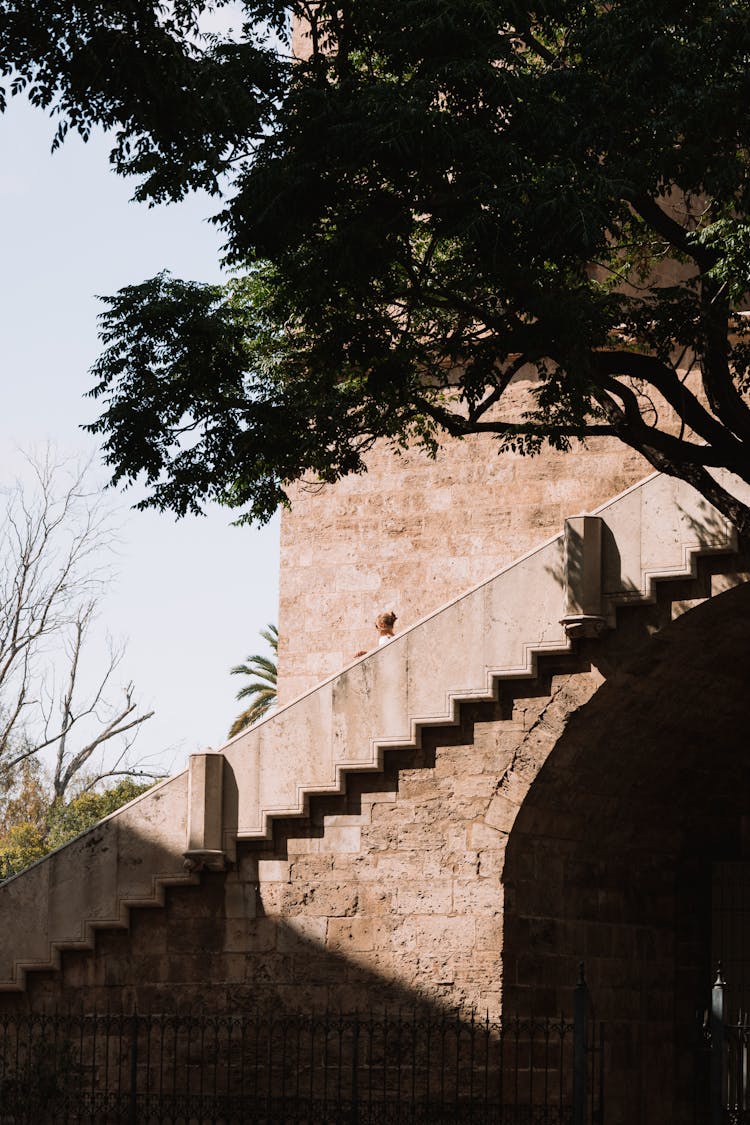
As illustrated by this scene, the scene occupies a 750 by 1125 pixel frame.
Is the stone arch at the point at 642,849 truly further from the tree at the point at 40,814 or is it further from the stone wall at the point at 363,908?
the tree at the point at 40,814

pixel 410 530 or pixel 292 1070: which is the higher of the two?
pixel 410 530

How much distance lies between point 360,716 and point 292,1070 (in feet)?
11.8

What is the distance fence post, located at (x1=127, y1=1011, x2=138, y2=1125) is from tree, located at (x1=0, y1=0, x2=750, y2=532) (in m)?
5.24

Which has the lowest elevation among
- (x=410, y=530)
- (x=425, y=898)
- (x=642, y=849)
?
(x=425, y=898)

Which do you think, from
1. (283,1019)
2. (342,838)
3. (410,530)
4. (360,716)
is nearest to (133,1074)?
(283,1019)

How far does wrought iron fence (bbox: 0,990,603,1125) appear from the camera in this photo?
607 inches

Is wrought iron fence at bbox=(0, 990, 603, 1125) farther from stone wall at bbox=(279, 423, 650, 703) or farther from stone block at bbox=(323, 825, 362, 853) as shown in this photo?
stone wall at bbox=(279, 423, 650, 703)

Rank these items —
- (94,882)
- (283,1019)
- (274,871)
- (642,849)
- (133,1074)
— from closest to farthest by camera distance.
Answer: (133,1074)
(283,1019)
(274,871)
(94,882)
(642,849)

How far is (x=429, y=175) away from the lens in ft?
40.1

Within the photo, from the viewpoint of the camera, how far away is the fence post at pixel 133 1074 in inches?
609

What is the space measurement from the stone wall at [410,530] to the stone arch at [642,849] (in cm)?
422

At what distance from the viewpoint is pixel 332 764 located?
16.3 m

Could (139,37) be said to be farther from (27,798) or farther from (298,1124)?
(27,798)

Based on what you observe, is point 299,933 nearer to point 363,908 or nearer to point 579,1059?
point 363,908
